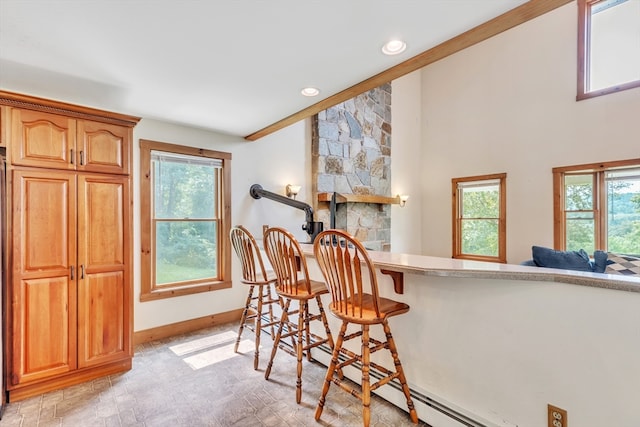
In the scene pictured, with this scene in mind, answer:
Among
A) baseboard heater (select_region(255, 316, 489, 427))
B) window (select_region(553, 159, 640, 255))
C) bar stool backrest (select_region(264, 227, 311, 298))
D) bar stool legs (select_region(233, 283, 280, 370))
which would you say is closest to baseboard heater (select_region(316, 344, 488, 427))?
baseboard heater (select_region(255, 316, 489, 427))

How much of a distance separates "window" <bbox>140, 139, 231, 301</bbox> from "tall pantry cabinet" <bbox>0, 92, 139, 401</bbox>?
2.47 ft

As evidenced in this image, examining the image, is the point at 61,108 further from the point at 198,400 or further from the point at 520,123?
the point at 520,123

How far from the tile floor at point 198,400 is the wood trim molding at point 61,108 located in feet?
6.85

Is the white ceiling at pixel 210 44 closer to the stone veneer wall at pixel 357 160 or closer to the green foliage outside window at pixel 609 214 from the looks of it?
the stone veneer wall at pixel 357 160

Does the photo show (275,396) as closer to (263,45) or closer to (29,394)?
(29,394)

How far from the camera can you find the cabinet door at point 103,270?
2.40 m

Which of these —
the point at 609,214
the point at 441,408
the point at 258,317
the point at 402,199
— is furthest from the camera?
the point at 402,199

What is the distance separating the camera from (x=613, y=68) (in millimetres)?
4398

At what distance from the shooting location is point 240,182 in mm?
3918

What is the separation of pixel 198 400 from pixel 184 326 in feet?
4.86

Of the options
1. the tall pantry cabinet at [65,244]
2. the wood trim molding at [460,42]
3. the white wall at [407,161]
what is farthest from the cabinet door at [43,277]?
the white wall at [407,161]

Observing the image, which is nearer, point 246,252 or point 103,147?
point 103,147

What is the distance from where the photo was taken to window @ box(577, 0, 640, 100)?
4297 mm

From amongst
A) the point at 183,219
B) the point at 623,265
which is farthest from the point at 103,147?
the point at 623,265
